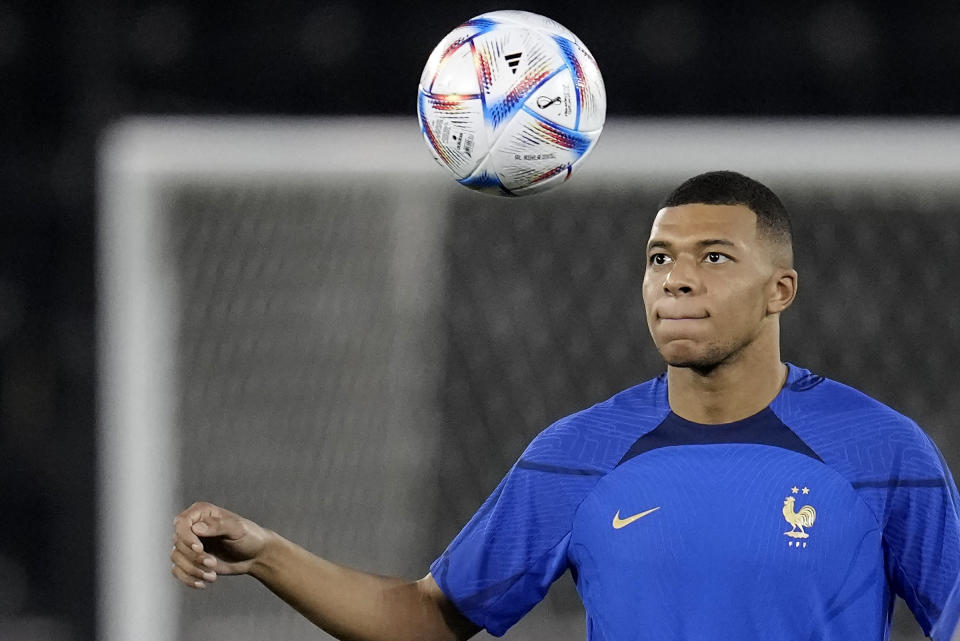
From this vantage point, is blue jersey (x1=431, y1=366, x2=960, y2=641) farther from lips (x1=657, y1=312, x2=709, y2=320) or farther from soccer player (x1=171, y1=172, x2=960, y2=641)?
lips (x1=657, y1=312, x2=709, y2=320)

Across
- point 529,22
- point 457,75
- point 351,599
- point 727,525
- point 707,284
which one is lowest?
point 351,599

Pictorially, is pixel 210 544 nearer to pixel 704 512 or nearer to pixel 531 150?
pixel 704 512

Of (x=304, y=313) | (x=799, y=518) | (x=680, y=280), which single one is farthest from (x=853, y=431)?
(x=304, y=313)

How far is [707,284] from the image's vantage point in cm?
243

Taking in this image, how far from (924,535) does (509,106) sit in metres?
1.13

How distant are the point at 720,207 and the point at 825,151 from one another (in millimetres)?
2179

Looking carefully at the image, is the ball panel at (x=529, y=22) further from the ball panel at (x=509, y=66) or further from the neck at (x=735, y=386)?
the neck at (x=735, y=386)

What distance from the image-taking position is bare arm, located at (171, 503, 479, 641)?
7.75ft

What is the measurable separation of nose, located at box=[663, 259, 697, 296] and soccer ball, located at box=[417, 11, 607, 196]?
1.63 feet

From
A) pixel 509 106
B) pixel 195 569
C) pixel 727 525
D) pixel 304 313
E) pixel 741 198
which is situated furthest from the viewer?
pixel 304 313

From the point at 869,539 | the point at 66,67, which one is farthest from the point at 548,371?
the point at 869,539

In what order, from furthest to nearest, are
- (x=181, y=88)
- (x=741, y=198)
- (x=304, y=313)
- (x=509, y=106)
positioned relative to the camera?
(x=181, y=88), (x=304, y=313), (x=509, y=106), (x=741, y=198)

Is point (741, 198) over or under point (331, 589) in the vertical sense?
over

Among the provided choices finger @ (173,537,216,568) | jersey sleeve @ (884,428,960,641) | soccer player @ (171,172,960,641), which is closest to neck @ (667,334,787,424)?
soccer player @ (171,172,960,641)
